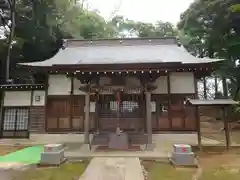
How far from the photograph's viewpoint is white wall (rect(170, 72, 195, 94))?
38.3ft

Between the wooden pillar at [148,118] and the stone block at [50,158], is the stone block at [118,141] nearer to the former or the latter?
the wooden pillar at [148,118]

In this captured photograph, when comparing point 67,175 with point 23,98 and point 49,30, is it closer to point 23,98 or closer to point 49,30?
point 23,98

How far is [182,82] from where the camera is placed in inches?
463

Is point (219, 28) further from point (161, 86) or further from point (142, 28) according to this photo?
point (142, 28)

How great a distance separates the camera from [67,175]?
565 cm

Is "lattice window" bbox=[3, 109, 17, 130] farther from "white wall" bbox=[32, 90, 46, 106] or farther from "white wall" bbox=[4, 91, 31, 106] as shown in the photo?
"white wall" bbox=[32, 90, 46, 106]

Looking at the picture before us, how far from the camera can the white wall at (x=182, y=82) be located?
11.7 meters

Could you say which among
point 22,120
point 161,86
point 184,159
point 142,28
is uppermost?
point 142,28

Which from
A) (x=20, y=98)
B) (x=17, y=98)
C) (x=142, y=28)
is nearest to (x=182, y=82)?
(x=20, y=98)

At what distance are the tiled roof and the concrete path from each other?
651 centimetres

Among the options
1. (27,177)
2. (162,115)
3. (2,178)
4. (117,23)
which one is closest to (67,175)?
(27,177)

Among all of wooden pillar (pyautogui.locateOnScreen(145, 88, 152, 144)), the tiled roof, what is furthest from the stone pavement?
the tiled roof

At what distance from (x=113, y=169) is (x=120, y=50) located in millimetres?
9545

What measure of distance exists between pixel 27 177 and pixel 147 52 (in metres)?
10.1
